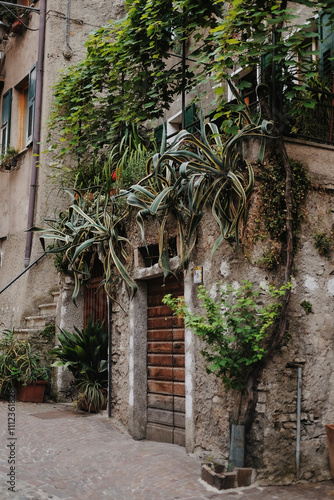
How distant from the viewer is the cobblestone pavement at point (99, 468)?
5539mm

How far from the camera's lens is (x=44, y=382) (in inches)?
392

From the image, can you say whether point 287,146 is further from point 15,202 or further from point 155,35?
point 15,202

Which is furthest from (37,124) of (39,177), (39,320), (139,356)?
(139,356)

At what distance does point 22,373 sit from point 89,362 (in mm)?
1408

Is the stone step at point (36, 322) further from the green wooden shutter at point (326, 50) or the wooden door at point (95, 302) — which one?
the green wooden shutter at point (326, 50)

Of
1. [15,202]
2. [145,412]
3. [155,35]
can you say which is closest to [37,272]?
[15,202]

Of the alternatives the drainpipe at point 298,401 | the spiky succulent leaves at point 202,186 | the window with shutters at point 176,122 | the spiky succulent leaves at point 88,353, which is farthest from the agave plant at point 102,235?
the drainpipe at point 298,401

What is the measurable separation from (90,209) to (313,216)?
399 centimetres

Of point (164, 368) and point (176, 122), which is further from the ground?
point (176, 122)

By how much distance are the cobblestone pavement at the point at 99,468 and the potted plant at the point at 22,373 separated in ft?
4.28

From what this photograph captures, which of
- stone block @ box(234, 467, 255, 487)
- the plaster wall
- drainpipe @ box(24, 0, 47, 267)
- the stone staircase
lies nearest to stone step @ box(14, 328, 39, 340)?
the stone staircase

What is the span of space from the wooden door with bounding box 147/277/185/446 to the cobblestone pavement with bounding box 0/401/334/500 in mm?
272

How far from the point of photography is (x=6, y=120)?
14.2 metres

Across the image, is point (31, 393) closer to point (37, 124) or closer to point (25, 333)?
point (25, 333)
